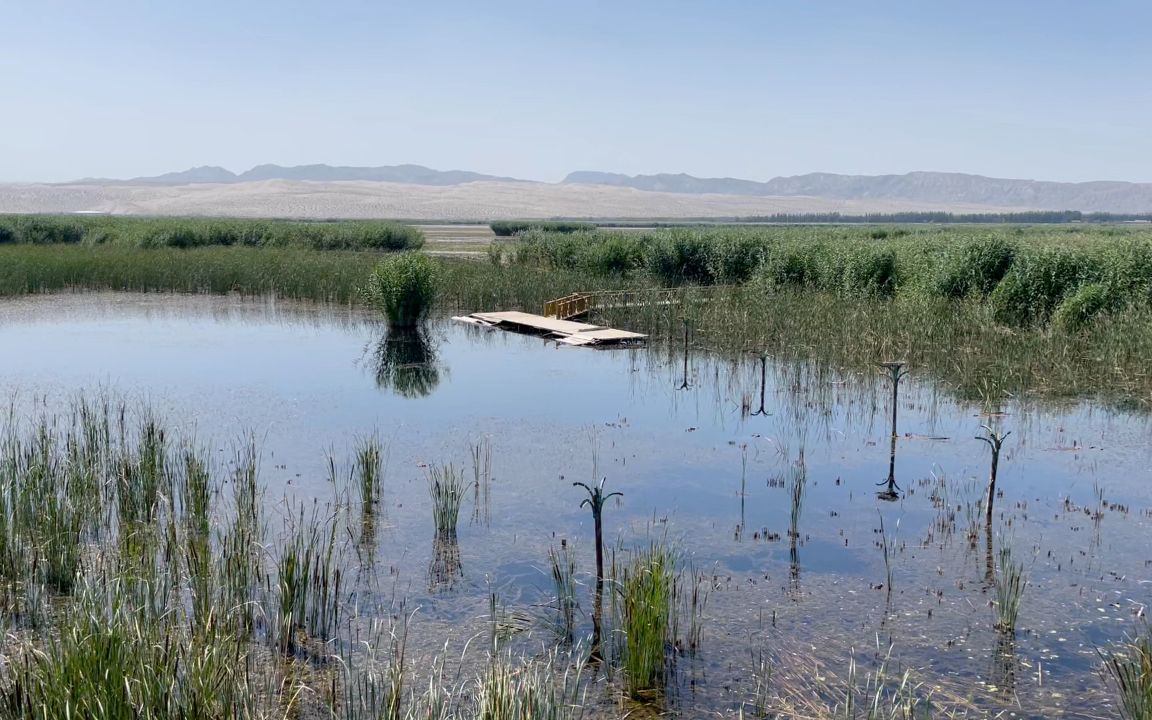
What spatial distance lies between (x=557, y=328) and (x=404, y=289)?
132 inches

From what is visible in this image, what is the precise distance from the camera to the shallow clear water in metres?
6.76

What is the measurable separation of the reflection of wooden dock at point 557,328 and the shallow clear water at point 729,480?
1.59 ft

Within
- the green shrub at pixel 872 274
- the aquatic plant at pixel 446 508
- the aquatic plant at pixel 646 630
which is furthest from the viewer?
the green shrub at pixel 872 274

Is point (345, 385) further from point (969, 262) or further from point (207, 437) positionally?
point (969, 262)

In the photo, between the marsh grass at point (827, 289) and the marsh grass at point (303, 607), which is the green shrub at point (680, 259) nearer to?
the marsh grass at point (827, 289)

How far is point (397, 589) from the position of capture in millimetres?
7410

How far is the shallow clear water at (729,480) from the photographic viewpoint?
22.2ft

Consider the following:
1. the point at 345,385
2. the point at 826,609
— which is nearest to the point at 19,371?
the point at 345,385

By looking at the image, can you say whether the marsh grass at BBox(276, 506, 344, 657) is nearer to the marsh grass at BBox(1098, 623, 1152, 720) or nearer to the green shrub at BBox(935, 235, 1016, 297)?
the marsh grass at BBox(1098, 623, 1152, 720)

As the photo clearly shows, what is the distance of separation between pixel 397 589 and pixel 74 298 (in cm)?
2207

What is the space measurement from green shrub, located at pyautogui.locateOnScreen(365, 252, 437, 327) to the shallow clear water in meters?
2.14

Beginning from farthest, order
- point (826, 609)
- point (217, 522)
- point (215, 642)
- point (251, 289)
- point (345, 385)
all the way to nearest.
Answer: point (251, 289), point (345, 385), point (217, 522), point (826, 609), point (215, 642)

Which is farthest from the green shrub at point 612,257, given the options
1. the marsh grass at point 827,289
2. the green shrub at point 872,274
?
the green shrub at point 872,274

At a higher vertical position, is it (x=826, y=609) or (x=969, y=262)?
(x=969, y=262)
